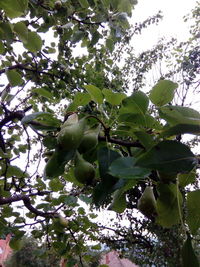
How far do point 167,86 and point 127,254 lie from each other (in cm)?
453

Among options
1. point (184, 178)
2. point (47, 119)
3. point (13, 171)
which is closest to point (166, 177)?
point (184, 178)

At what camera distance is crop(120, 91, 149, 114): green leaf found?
481mm

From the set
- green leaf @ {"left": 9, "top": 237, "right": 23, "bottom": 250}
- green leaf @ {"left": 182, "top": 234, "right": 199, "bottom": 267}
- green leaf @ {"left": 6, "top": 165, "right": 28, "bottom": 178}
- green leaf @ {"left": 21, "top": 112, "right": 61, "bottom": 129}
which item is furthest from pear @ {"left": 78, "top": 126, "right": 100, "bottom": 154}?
green leaf @ {"left": 9, "top": 237, "right": 23, "bottom": 250}

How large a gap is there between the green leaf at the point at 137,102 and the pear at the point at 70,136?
10cm

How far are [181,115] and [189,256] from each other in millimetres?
215

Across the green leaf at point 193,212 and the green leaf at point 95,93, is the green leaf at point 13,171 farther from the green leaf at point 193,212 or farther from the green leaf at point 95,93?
the green leaf at point 193,212

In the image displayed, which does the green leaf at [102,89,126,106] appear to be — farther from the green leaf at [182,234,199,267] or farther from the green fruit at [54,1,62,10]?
the green fruit at [54,1,62,10]

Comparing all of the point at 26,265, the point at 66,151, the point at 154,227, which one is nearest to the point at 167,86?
the point at 66,151

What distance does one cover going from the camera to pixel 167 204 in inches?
19.6

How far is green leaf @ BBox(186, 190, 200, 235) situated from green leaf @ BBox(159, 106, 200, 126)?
0.49ft

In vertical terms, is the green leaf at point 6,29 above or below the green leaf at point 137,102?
above

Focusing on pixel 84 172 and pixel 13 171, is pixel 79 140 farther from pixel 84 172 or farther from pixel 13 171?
pixel 13 171

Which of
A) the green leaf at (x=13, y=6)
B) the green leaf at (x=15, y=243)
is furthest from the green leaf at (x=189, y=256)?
the green leaf at (x=15, y=243)

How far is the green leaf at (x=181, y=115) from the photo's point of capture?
1.31 feet
